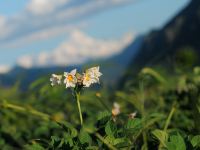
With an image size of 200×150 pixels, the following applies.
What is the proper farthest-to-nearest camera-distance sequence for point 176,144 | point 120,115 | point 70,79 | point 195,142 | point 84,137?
point 120,115 → point 70,79 → point 84,137 → point 195,142 → point 176,144

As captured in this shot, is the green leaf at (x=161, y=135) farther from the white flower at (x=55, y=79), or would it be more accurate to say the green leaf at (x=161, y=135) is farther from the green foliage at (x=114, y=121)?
the white flower at (x=55, y=79)

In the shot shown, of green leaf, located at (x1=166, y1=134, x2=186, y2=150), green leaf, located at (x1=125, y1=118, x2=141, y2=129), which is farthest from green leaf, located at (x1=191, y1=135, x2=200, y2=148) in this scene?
green leaf, located at (x1=125, y1=118, x2=141, y2=129)

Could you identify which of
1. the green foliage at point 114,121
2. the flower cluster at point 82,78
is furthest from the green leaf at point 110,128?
the flower cluster at point 82,78

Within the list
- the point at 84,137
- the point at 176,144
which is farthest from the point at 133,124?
the point at 176,144

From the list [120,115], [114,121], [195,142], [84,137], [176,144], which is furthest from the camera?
[120,115]

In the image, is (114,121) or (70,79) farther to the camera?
(114,121)

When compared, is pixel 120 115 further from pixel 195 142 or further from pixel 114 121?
pixel 195 142

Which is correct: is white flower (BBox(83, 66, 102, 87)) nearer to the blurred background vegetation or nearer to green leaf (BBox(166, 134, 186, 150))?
the blurred background vegetation

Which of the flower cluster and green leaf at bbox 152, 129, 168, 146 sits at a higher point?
the flower cluster
